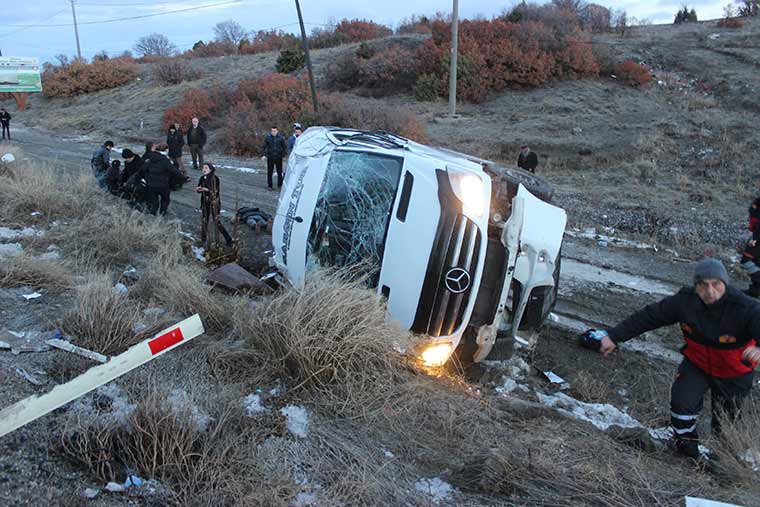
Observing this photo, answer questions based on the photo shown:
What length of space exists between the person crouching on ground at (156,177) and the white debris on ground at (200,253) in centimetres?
134

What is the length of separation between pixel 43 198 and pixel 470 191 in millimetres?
6750

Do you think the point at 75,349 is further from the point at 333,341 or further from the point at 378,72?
the point at 378,72

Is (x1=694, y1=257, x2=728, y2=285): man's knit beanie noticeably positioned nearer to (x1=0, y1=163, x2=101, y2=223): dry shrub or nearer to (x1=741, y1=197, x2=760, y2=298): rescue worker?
(x1=741, y1=197, x2=760, y2=298): rescue worker

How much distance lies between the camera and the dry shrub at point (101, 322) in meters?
3.95

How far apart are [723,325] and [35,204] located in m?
8.63

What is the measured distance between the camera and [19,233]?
6848 mm

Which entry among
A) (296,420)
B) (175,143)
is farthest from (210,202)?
(175,143)

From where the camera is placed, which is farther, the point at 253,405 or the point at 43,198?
the point at 43,198

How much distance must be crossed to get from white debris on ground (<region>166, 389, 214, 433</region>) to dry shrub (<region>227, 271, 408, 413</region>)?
27.6 inches


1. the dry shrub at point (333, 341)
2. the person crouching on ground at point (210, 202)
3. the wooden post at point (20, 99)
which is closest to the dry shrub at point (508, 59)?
the person crouching on ground at point (210, 202)

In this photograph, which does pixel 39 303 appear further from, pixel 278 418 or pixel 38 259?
pixel 278 418

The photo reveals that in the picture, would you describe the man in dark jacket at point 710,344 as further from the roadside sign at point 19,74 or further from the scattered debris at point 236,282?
the roadside sign at point 19,74

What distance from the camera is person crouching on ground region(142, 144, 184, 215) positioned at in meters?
8.41

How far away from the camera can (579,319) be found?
20.7 ft
